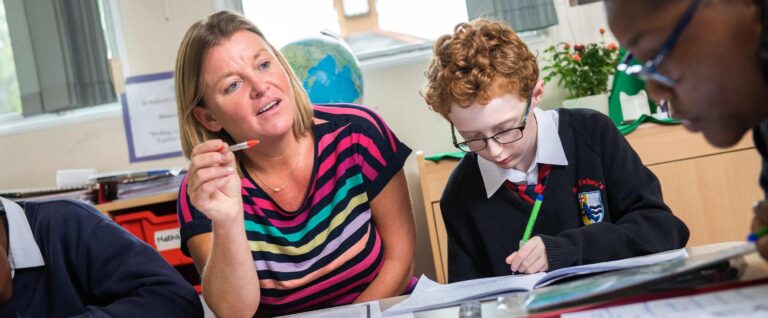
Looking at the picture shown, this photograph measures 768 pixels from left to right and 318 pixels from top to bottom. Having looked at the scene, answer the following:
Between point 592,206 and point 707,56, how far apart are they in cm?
80

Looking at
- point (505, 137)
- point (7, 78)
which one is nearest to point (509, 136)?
point (505, 137)

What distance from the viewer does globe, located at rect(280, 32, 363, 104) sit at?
2.58m

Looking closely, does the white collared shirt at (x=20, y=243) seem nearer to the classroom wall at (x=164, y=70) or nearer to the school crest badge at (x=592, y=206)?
the school crest badge at (x=592, y=206)

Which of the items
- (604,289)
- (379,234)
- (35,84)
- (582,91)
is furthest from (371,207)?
(35,84)

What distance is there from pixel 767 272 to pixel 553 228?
73cm

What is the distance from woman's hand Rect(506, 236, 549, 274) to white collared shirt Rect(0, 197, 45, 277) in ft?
2.46

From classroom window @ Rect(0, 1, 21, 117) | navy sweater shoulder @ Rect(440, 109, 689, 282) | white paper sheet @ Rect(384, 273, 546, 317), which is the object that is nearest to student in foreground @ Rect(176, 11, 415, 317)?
navy sweater shoulder @ Rect(440, 109, 689, 282)

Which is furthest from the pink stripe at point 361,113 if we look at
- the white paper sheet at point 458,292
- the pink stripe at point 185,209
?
the white paper sheet at point 458,292

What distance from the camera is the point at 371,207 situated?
5.24 feet

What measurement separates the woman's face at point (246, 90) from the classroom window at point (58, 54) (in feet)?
6.05

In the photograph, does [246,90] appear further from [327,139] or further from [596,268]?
[596,268]

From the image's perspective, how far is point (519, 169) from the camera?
156 centimetres

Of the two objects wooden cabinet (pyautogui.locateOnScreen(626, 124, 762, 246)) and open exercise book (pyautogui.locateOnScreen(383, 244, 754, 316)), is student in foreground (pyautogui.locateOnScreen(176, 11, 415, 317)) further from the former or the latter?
wooden cabinet (pyautogui.locateOnScreen(626, 124, 762, 246))

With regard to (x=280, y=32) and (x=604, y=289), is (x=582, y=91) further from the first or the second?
(x=604, y=289)
